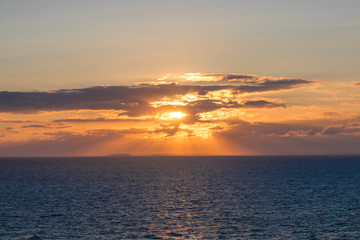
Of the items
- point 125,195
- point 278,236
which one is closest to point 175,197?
point 125,195

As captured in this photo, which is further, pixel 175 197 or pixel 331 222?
pixel 175 197

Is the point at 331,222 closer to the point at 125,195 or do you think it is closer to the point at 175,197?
the point at 175,197

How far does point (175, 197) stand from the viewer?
93062mm

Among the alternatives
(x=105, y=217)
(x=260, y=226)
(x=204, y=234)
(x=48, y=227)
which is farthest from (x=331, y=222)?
(x=48, y=227)

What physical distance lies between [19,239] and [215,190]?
204 feet

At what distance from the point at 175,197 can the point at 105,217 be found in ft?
93.3

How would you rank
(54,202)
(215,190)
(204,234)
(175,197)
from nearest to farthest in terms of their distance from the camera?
(204,234), (54,202), (175,197), (215,190)

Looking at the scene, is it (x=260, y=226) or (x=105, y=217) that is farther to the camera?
(x=105, y=217)

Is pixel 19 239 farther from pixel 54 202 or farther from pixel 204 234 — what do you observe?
pixel 54 202

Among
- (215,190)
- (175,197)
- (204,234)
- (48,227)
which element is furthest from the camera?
(215,190)

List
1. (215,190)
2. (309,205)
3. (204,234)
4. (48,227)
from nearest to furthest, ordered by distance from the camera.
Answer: (204,234) → (48,227) → (309,205) → (215,190)

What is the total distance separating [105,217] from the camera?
6706 centimetres

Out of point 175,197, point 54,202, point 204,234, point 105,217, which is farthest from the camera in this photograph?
point 175,197

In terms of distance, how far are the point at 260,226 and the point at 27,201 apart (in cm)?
5064
